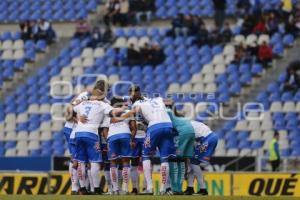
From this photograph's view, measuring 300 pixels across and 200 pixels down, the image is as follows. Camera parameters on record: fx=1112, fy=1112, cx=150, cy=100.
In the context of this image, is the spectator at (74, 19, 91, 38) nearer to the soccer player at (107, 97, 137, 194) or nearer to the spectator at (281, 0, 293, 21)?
the spectator at (281, 0, 293, 21)

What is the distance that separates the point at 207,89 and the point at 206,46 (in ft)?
7.44

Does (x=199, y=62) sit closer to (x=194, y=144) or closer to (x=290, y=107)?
(x=290, y=107)

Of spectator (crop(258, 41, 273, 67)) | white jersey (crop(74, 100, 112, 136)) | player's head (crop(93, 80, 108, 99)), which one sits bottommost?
white jersey (crop(74, 100, 112, 136))

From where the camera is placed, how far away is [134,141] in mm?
24875

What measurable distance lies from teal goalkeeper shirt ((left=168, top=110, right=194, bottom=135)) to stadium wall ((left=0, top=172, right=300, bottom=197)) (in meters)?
5.67

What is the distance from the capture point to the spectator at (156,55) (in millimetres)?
40531

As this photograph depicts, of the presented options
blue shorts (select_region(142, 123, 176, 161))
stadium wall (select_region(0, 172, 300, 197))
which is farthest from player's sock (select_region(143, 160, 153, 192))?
stadium wall (select_region(0, 172, 300, 197))

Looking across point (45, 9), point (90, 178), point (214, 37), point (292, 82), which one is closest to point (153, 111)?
point (90, 178)

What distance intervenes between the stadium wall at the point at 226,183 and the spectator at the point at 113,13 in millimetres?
13766

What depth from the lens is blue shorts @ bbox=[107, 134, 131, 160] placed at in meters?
24.5

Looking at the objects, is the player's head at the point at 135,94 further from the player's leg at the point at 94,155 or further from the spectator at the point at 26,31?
the spectator at the point at 26,31

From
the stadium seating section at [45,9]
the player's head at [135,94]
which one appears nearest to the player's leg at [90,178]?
the player's head at [135,94]

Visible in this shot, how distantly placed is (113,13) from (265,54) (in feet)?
23.4

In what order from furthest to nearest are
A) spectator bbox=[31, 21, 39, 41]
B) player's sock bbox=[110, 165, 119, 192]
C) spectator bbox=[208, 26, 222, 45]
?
spectator bbox=[31, 21, 39, 41], spectator bbox=[208, 26, 222, 45], player's sock bbox=[110, 165, 119, 192]
